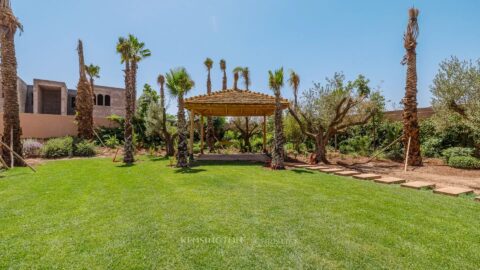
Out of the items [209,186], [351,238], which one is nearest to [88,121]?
[209,186]

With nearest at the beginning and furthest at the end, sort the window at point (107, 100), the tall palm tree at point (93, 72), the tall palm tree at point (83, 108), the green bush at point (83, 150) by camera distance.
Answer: the green bush at point (83, 150) < the tall palm tree at point (83, 108) < the tall palm tree at point (93, 72) < the window at point (107, 100)

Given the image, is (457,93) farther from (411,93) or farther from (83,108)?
(83,108)

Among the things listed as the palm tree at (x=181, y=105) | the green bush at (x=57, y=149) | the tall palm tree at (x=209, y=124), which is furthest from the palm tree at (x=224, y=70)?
the green bush at (x=57, y=149)

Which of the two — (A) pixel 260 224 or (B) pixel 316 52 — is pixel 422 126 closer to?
(B) pixel 316 52

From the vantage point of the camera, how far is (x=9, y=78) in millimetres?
11945

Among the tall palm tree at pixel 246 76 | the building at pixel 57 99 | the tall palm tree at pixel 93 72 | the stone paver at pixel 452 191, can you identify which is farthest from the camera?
the building at pixel 57 99

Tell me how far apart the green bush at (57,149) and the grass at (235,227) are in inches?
365

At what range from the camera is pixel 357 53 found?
15039 millimetres

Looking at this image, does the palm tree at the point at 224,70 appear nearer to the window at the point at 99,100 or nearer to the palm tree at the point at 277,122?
the palm tree at the point at 277,122

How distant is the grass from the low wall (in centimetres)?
1607

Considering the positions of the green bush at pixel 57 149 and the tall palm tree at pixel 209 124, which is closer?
the green bush at pixel 57 149

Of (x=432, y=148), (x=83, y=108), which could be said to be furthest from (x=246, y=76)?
(x=432, y=148)

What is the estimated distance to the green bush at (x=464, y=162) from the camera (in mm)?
11031

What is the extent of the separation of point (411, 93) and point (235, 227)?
540 inches
